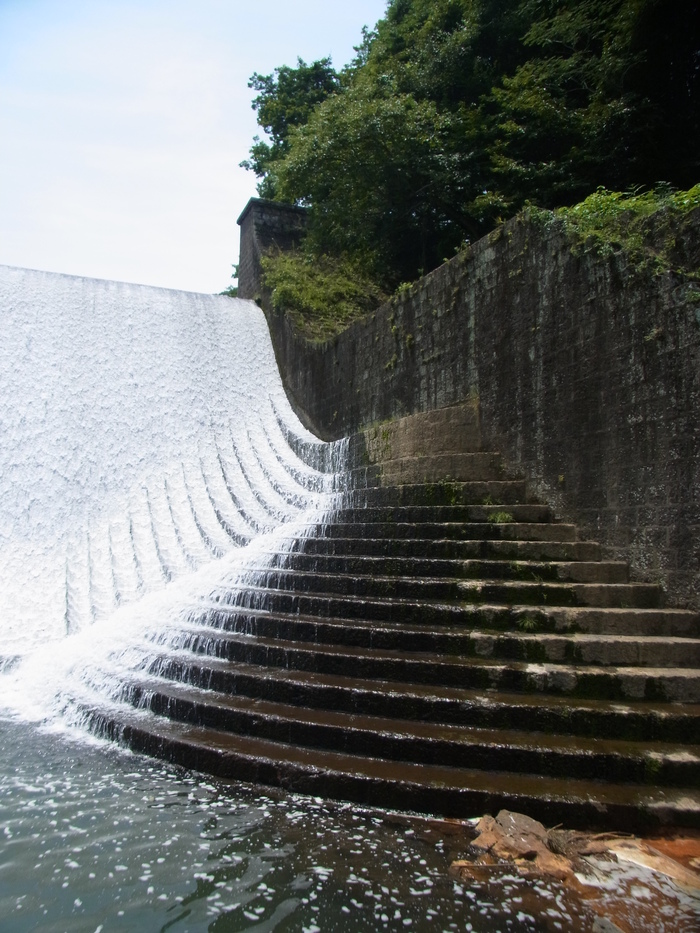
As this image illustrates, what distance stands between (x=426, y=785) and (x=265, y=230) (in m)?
15.0

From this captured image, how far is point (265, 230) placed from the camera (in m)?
16.2

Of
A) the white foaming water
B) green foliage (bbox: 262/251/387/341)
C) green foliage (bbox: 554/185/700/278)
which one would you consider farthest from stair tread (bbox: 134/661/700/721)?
green foliage (bbox: 262/251/387/341)

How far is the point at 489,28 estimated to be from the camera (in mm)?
10664

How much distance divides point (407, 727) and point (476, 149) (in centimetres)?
897

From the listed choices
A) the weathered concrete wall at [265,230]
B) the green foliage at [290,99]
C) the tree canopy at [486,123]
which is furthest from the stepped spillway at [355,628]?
the green foliage at [290,99]

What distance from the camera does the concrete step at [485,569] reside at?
462 centimetres

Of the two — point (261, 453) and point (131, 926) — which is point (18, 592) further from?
point (131, 926)

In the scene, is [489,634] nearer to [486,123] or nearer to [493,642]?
[493,642]

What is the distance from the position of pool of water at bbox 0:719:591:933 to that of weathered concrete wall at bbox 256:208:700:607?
245 centimetres

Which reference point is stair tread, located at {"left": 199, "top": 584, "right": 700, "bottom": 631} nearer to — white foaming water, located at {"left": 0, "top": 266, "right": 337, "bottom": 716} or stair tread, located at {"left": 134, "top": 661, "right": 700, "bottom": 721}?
stair tread, located at {"left": 134, "top": 661, "right": 700, "bottom": 721}

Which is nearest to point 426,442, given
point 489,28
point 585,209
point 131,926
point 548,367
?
point 548,367

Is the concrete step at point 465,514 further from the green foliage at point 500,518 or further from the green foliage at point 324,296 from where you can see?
the green foliage at point 324,296

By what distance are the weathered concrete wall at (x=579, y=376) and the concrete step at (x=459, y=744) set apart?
4.20ft

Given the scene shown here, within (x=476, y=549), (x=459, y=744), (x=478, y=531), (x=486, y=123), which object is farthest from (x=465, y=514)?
(x=486, y=123)
